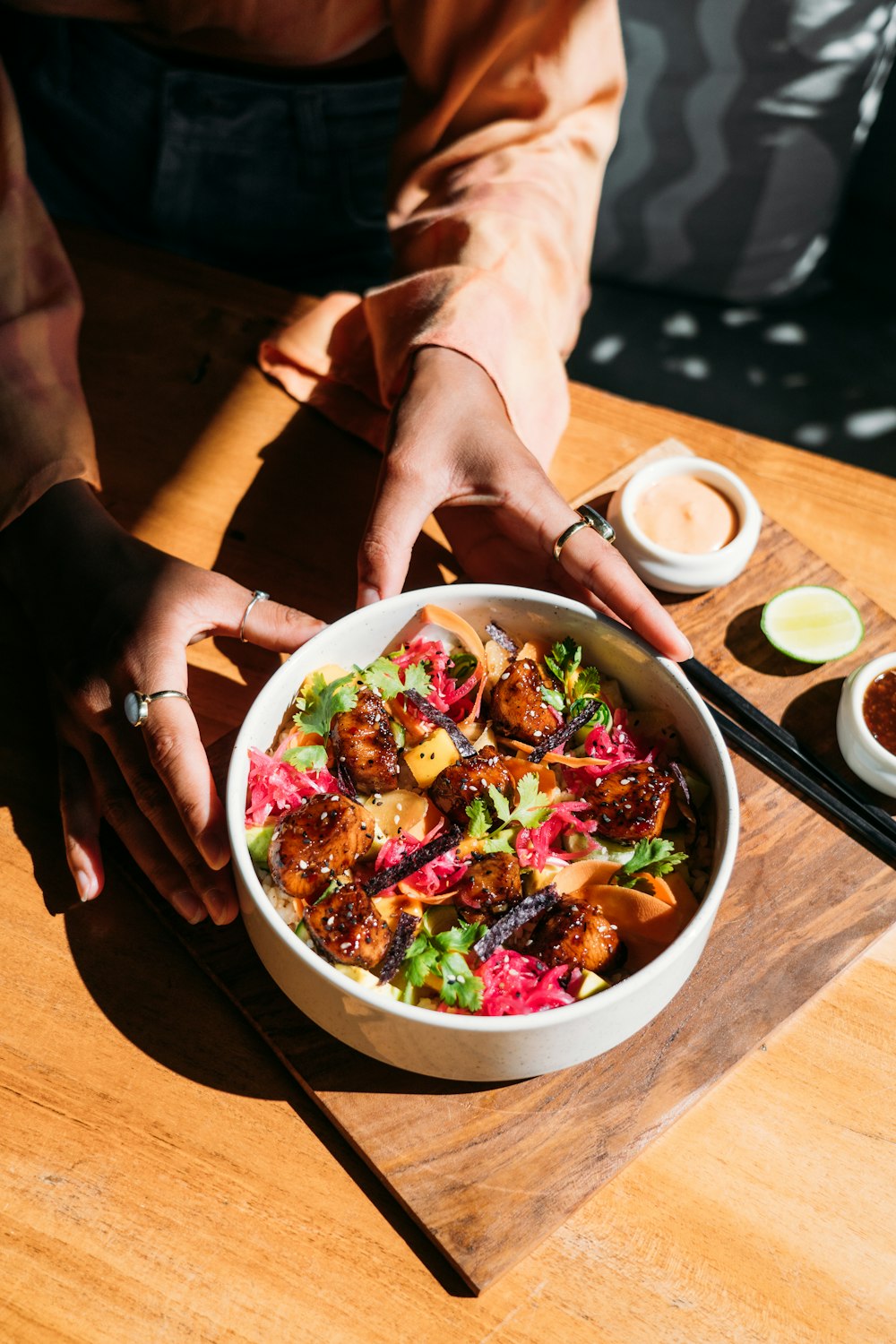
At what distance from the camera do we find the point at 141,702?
178cm

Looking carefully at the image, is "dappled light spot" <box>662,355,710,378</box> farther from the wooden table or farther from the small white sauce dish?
the wooden table

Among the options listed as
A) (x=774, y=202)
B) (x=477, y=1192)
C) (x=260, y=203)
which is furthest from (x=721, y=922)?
(x=774, y=202)

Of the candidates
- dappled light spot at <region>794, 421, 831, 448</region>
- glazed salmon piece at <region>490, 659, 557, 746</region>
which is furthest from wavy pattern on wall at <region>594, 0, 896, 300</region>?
glazed salmon piece at <region>490, 659, 557, 746</region>

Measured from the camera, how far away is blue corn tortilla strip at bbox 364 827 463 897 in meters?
1.63

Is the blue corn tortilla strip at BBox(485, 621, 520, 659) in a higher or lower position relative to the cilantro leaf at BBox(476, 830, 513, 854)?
higher

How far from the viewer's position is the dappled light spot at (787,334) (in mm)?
4656

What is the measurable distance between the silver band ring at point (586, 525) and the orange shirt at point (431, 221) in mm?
263

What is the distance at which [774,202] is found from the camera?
13.9 feet

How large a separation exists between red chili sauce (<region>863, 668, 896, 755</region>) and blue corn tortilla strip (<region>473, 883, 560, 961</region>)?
2.34 feet

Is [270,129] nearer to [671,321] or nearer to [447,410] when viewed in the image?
[447,410]

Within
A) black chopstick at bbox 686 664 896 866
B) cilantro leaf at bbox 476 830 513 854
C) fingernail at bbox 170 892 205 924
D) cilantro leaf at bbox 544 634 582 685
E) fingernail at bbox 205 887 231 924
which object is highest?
cilantro leaf at bbox 544 634 582 685

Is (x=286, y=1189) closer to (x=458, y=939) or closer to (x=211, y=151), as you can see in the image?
(x=458, y=939)

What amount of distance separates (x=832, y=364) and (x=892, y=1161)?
3.77m

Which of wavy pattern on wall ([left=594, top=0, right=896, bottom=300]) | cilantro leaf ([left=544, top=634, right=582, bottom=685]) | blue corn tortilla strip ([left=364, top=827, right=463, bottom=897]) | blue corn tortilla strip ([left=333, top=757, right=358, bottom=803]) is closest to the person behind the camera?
blue corn tortilla strip ([left=364, top=827, right=463, bottom=897])
